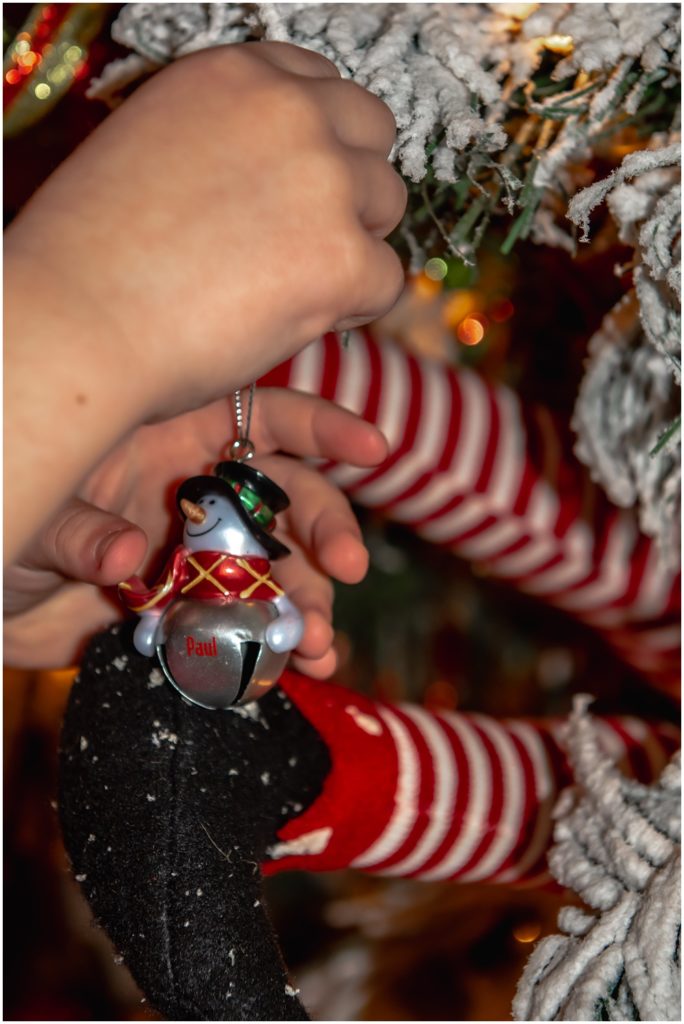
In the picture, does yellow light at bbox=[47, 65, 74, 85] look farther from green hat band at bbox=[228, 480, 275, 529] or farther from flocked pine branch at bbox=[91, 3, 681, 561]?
green hat band at bbox=[228, 480, 275, 529]

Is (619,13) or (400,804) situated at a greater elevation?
(619,13)

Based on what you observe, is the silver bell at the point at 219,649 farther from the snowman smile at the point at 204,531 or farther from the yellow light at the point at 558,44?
the yellow light at the point at 558,44

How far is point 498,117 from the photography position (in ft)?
1.24

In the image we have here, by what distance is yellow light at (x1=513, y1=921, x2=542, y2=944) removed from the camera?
1.69 feet

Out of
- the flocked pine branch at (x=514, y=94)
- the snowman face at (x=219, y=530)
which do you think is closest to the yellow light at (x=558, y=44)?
the flocked pine branch at (x=514, y=94)

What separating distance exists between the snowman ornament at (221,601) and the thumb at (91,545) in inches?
0.7

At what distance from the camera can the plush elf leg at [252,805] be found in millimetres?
357

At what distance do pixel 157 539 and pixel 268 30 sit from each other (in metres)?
0.23

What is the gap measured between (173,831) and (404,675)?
1.55ft

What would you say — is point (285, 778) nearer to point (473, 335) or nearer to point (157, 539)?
point (157, 539)

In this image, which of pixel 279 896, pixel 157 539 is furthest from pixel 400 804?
pixel 279 896

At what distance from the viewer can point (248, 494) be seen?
37 centimetres

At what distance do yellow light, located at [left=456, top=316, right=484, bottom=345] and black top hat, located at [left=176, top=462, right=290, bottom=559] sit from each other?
377 mm

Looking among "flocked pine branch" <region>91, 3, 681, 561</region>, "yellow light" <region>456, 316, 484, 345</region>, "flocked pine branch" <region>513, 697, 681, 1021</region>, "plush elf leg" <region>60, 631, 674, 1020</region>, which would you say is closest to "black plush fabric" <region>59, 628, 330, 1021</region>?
"plush elf leg" <region>60, 631, 674, 1020</region>
